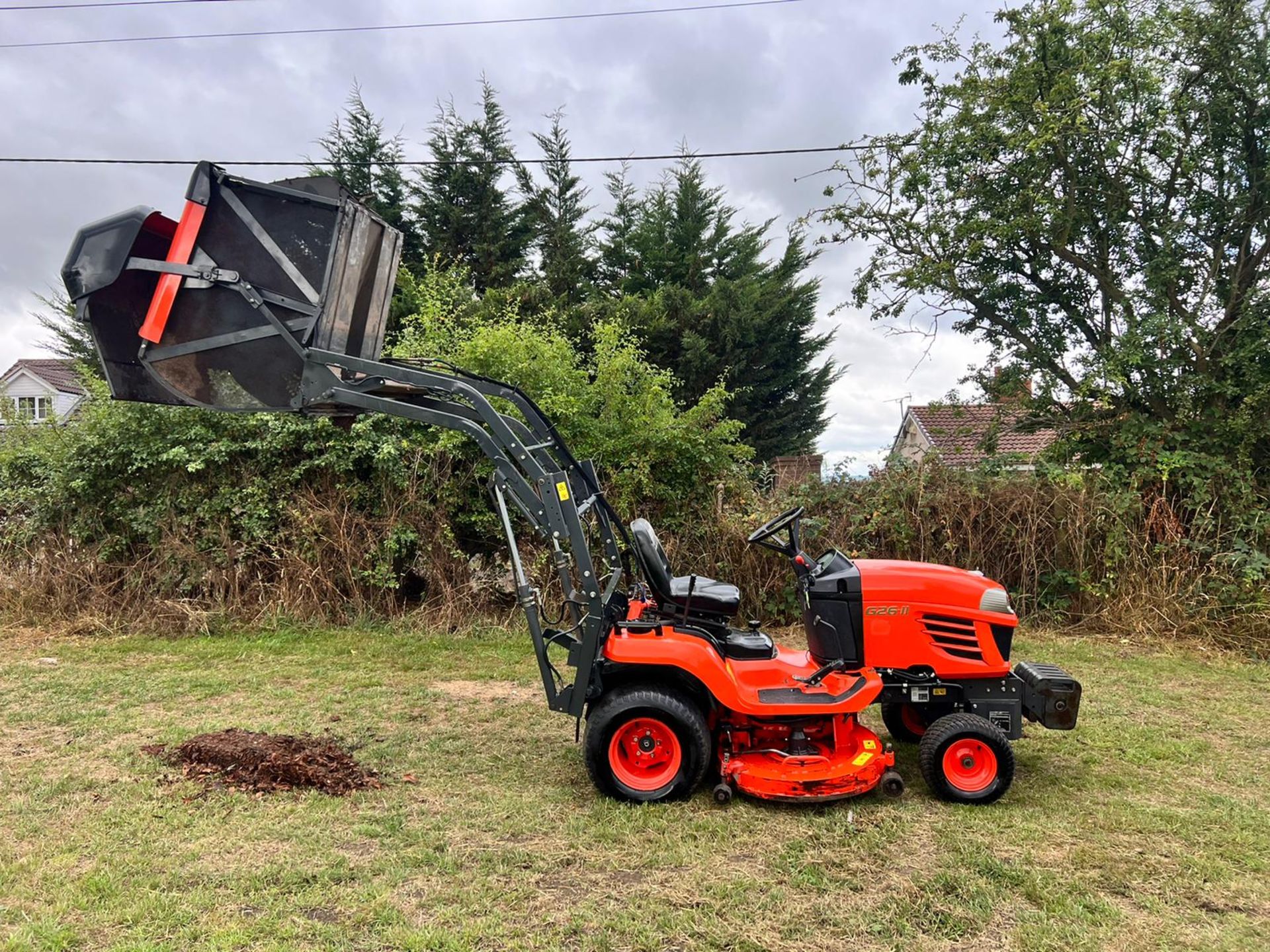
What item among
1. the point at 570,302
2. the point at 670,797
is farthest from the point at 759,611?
the point at 570,302

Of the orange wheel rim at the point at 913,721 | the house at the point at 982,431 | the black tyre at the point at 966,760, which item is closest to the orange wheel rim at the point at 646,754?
the black tyre at the point at 966,760

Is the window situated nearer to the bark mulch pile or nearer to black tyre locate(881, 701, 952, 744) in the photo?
the bark mulch pile

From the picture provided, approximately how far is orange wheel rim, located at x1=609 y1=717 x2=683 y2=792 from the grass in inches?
6.7

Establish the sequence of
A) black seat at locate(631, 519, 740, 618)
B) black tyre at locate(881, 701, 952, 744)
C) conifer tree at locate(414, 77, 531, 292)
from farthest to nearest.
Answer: conifer tree at locate(414, 77, 531, 292) < black tyre at locate(881, 701, 952, 744) < black seat at locate(631, 519, 740, 618)

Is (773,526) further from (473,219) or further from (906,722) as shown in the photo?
(473,219)

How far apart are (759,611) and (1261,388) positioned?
227 inches

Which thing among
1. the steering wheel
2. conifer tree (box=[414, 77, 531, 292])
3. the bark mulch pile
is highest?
conifer tree (box=[414, 77, 531, 292])

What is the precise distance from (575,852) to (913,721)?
93.7 inches

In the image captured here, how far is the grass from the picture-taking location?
108 inches

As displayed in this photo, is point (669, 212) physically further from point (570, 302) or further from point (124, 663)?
point (124, 663)

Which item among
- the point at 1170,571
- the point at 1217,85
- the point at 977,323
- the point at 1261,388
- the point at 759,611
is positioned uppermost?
the point at 1217,85

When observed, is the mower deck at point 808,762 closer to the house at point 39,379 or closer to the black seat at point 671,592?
the black seat at point 671,592

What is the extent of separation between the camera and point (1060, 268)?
400 inches

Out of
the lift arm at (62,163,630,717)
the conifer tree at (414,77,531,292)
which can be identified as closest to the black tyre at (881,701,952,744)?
the lift arm at (62,163,630,717)
